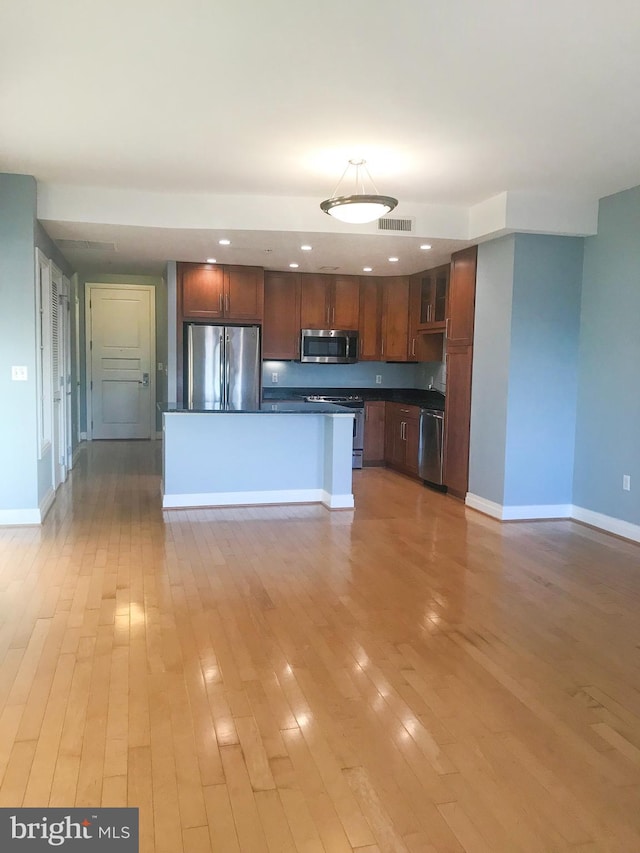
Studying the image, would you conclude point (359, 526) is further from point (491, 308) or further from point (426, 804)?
point (426, 804)

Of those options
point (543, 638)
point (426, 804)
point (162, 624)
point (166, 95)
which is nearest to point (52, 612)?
point (162, 624)

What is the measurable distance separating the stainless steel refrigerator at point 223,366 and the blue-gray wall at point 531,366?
2.74 m

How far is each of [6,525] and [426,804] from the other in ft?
13.2

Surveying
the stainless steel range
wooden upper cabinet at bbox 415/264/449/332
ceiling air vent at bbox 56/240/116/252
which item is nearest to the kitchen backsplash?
the stainless steel range

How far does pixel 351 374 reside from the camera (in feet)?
28.0

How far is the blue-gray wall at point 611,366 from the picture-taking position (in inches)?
193

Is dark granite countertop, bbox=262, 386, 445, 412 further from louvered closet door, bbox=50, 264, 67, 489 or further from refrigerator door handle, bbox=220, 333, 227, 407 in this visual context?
louvered closet door, bbox=50, 264, 67, 489

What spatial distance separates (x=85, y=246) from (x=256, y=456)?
2.55 m

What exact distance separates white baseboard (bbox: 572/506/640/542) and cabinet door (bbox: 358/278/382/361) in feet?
11.0

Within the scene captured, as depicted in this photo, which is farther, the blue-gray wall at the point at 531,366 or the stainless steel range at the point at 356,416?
the stainless steel range at the point at 356,416

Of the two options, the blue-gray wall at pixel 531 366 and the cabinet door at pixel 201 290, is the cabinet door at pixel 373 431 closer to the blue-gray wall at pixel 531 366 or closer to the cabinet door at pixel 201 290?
the cabinet door at pixel 201 290

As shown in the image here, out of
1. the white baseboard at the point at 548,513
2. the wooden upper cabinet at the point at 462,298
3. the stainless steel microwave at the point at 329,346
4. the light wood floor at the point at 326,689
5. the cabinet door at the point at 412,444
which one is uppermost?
the wooden upper cabinet at the point at 462,298

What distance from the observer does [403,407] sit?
7664 mm

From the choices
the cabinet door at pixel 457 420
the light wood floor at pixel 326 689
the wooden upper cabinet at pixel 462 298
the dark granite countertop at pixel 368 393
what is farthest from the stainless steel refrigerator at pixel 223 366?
the light wood floor at pixel 326 689
